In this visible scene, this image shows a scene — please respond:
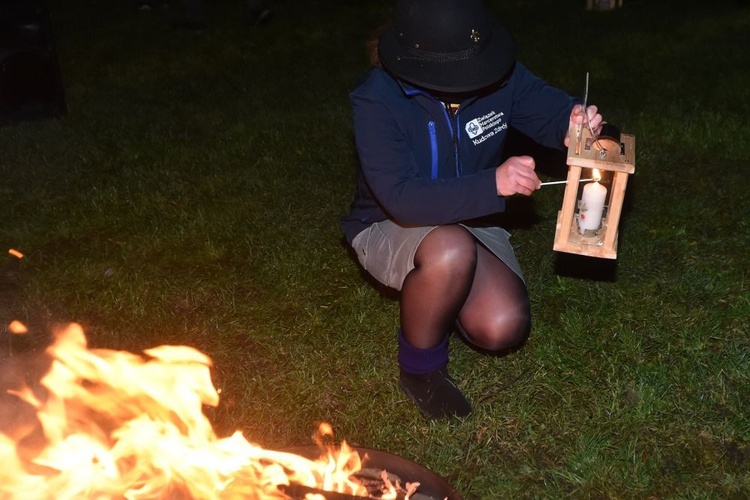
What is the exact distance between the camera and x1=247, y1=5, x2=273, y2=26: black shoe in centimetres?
970

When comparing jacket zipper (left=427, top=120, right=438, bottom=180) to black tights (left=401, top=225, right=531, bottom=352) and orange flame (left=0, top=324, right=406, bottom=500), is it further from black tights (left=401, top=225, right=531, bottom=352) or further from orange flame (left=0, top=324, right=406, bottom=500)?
orange flame (left=0, top=324, right=406, bottom=500)

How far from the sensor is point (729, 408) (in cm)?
309

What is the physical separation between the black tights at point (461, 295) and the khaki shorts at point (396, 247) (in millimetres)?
42

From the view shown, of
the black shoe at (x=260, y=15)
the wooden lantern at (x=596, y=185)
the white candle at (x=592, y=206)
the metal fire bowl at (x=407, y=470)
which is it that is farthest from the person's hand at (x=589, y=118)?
the black shoe at (x=260, y=15)

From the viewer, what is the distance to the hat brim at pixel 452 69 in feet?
8.64

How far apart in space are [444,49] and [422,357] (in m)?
1.17

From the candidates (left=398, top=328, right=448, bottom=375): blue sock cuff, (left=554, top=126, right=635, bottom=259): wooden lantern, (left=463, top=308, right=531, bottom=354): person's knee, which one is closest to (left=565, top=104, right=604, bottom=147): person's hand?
(left=554, top=126, right=635, bottom=259): wooden lantern

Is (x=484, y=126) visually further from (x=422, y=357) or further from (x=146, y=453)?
(x=146, y=453)

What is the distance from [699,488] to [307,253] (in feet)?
7.49

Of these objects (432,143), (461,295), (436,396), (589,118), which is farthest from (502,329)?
(589,118)

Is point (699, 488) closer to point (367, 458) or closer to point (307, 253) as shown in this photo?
point (367, 458)

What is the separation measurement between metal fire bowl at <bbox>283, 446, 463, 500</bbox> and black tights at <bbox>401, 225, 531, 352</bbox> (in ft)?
1.91

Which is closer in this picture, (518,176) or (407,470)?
(407,470)

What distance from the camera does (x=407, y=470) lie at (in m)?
2.53
